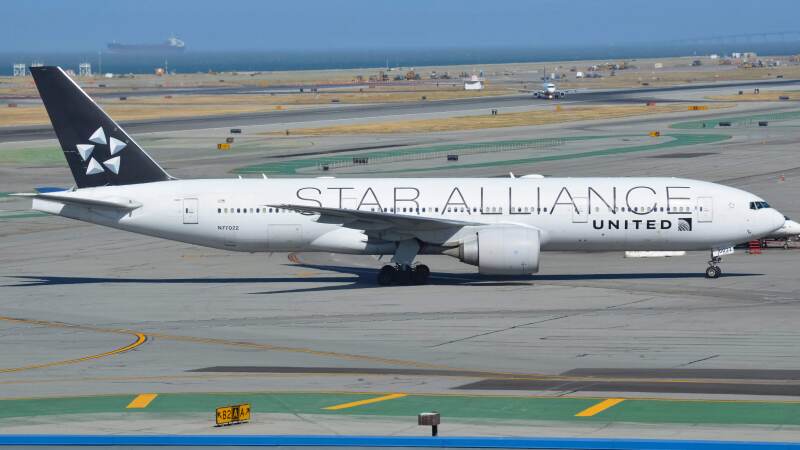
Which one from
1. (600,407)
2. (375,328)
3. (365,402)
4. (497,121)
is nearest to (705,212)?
(375,328)

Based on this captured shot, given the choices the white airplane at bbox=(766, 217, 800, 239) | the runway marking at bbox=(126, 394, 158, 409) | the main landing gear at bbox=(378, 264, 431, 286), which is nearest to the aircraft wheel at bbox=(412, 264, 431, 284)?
the main landing gear at bbox=(378, 264, 431, 286)

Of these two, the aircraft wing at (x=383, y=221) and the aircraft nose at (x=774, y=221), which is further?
the aircraft nose at (x=774, y=221)

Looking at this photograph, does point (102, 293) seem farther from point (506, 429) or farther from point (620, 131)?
point (620, 131)

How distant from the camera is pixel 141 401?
103 feet

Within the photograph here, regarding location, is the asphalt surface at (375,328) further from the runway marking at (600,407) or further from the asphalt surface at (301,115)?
the asphalt surface at (301,115)

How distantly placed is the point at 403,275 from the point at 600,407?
23.0 meters

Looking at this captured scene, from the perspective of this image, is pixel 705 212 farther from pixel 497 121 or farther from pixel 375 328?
pixel 497 121

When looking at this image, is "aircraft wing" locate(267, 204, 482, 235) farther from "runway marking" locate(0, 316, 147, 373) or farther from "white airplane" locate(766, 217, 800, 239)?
"white airplane" locate(766, 217, 800, 239)

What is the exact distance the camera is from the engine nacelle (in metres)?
50.0

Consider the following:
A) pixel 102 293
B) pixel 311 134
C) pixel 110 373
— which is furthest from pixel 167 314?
pixel 311 134

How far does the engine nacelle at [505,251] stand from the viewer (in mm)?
50000

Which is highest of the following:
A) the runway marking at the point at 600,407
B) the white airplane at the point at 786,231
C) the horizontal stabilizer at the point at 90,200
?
the horizontal stabilizer at the point at 90,200

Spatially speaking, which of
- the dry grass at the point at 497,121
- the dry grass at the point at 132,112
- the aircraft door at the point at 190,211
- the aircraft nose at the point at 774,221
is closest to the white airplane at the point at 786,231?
the aircraft nose at the point at 774,221

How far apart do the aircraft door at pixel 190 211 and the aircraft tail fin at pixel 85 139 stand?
2.51 meters
